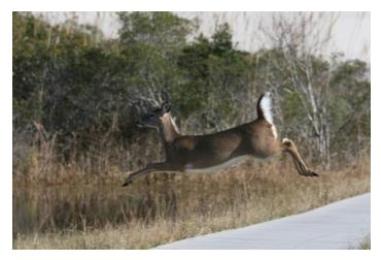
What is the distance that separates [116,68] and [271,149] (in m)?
2.78

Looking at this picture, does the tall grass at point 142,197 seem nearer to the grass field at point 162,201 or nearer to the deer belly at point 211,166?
the grass field at point 162,201

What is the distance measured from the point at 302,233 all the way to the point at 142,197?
254 centimetres

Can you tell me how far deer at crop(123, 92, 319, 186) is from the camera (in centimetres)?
1270

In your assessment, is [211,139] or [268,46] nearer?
[211,139]

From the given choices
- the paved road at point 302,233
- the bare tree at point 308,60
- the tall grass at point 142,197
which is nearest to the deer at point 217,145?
the tall grass at point 142,197

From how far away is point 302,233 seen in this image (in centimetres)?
1252

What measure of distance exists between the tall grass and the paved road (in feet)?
1.69

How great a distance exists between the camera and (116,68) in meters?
14.5

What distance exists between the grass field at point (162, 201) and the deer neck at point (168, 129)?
99 centimetres

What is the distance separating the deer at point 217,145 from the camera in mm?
12695
